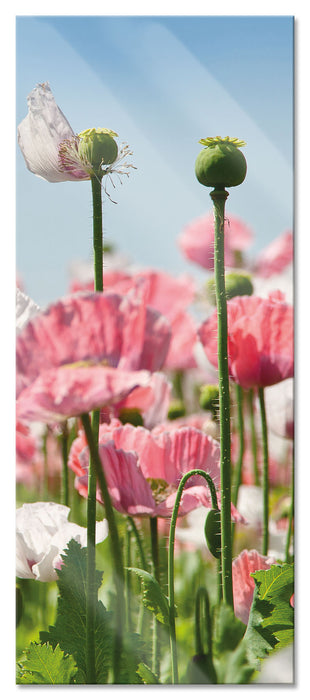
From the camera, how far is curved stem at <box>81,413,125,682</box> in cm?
61

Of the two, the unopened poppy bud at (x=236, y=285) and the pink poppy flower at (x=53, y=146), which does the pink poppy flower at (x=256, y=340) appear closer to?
the unopened poppy bud at (x=236, y=285)

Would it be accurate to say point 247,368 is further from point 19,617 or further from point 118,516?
point 19,617

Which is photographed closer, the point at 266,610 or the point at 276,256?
the point at 266,610

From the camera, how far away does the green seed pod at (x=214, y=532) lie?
2.41 ft

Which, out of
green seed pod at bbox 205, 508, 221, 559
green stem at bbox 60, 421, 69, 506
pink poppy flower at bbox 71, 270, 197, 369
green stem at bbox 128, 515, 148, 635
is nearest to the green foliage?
green seed pod at bbox 205, 508, 221, 559

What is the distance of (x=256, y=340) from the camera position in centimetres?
82

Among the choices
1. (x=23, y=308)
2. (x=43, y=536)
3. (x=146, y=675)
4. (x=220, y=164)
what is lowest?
(x=146, y=675)

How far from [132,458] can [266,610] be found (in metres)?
0.19

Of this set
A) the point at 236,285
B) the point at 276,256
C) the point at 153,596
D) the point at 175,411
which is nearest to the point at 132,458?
the point at 153,596

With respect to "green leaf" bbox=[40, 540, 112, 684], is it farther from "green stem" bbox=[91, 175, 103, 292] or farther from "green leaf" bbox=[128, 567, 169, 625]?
"green stem" bbox=[91, 175, 103, 292]

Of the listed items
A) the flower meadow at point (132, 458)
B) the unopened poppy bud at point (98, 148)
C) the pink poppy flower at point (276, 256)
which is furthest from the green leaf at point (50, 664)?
the pink poppy flower at point (276, 256)

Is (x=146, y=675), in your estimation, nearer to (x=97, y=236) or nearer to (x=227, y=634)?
(x=227, y=634)
